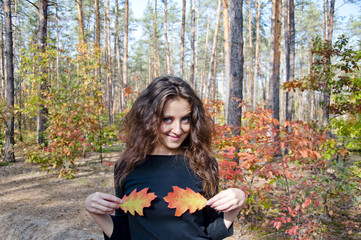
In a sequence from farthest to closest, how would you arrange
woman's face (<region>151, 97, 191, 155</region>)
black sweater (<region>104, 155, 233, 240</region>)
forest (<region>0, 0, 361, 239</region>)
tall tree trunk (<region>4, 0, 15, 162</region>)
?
tall tree trunk (<region>4, 0, 15, 162</region>), forest (<region>0, 0, 361, 239</region>), woman's face (<region>151, 97, 191, 155</region>), black sweater (<region>104, 155, 233, 240</region>)

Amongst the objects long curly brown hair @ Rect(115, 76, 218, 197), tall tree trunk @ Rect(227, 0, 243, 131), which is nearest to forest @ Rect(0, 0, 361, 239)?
tall tree trunk @ Rect(227, 0, 243, 131)

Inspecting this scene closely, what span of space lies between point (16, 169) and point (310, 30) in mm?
30999

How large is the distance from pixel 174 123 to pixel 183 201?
0.40 metres

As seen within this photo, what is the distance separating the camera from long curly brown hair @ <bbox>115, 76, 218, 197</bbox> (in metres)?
1.34

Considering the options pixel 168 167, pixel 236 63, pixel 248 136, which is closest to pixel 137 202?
pixel 168 167

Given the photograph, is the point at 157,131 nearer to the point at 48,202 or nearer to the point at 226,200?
the point at 226,200

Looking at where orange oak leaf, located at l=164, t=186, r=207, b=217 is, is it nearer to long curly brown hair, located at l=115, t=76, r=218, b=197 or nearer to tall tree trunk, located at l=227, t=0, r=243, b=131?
long curly brown hair, located at l=115, t=76, r=218, b=197

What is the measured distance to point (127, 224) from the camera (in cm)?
135

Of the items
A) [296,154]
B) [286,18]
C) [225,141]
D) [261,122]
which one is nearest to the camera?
[296,154]

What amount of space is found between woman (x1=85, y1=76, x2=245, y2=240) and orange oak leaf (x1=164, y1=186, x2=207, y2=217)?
9cm

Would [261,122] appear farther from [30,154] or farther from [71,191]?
[30,154]

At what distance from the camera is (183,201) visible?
3.67 feet

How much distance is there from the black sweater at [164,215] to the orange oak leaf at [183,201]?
A: 0.30 feet

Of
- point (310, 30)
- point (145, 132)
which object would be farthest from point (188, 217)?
point (310, 30)
